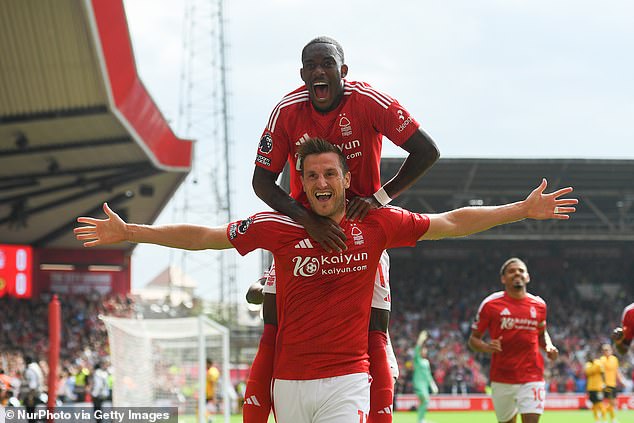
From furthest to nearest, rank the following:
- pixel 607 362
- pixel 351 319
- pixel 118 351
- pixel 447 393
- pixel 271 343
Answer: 1. pixel 447 393
2. pixel 607 362
3. pixel 118 351
4. pixel 271 343
5. pixel 351 319

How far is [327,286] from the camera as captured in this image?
5309 millimetres

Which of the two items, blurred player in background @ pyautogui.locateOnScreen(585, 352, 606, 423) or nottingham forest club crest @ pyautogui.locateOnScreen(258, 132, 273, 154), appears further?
blurred player in background @ pyautogui.locateOnScreen(585, 352, 606, 423)

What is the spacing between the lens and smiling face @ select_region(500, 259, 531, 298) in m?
10.7

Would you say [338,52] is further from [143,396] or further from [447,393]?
[447,393]

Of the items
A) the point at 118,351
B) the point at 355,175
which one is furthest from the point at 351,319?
the point at 118,351

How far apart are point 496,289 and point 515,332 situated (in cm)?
3149

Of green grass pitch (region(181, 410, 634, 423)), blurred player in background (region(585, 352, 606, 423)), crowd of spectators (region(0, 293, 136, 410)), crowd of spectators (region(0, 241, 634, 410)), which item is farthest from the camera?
crowd of spectators (region(0, 241, 634, 410))

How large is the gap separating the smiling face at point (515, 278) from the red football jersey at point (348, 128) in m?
5.07

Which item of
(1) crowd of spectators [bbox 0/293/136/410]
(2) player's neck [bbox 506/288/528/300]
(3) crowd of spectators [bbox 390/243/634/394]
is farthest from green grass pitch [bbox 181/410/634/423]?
(2) player's neck [bbox 506/288/528/300]

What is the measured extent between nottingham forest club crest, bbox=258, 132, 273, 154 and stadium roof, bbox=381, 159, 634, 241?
89.8ft

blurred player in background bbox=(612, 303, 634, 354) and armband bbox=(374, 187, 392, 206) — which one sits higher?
armband bbox=(374, 187, 392, 206)

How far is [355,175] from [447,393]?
Result: 27106 mm

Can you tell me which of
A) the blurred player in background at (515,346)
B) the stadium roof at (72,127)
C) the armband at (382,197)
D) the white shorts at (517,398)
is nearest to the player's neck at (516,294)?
the blurred player in background at (515,346)

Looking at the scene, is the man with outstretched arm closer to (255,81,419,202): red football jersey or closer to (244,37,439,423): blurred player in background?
(244,37,439,423): blurred player in background
